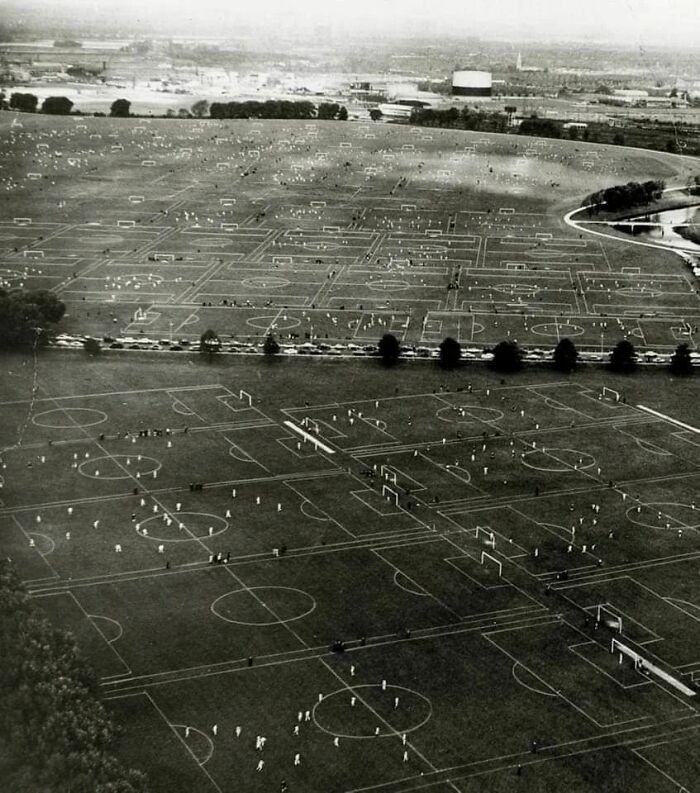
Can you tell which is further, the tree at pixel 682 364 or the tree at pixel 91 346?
the tree at pixel 91 346

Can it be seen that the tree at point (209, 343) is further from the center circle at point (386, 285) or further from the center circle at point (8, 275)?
the center circle at point (8, 275)

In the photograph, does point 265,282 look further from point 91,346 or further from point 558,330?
point 558,330

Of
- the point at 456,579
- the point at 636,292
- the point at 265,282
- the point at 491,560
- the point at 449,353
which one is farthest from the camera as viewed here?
the point at 265,282

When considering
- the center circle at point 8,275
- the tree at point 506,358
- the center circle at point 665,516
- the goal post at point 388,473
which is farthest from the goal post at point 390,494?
the center circle at point 8,275

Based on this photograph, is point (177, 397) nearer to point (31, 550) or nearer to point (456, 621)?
point (31, 550)

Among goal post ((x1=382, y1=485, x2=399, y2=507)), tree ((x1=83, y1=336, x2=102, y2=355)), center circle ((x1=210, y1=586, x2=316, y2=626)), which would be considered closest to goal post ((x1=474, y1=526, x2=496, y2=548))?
goal post ((x1=382, y1=485, x2=399, y2=507))

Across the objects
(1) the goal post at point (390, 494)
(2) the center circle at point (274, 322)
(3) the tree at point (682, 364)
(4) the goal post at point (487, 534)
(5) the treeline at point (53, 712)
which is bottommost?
(2) the center circle at point (274, 322)

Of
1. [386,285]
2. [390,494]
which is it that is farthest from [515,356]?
[386,285]
